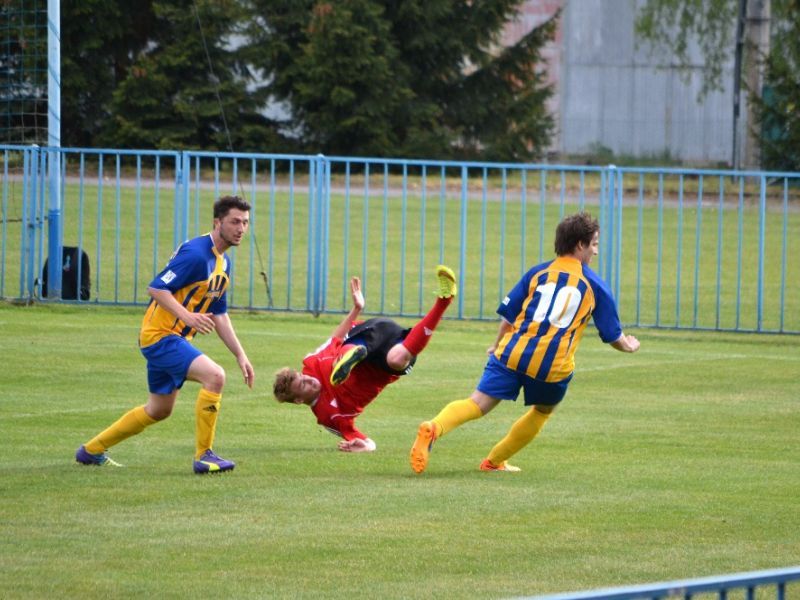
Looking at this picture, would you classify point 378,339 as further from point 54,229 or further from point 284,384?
point 54,229

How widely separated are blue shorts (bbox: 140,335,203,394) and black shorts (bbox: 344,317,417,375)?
1181 mm

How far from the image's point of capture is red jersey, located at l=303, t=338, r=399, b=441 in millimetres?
9594

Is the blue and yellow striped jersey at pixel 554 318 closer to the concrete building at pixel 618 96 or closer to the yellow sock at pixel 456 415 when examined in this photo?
the yellow sock at pixel 456 415

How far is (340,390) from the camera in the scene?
9.65 meters

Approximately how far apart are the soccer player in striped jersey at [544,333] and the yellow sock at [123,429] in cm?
157

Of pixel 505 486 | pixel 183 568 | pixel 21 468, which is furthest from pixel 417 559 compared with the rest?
pixel 21 468

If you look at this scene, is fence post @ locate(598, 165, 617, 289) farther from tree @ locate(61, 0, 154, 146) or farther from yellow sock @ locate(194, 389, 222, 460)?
tree @ locate(61, 0, 154, 146)

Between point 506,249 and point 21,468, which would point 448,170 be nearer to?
point 506,249

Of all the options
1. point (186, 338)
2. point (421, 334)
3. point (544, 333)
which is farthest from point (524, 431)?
point (186, 338)

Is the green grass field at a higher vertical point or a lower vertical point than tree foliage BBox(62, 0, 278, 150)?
lower

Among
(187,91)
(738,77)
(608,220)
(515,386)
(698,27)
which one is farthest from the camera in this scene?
(698,27)

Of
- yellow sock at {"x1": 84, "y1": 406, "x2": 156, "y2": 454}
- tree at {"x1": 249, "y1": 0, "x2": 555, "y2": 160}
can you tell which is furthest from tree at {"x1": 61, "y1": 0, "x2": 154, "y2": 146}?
yellow sock at {"x1": 84, "y1": 406, "x2": 156, "y2": 454}

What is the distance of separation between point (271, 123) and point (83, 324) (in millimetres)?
23792

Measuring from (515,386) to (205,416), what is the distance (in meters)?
1.78
